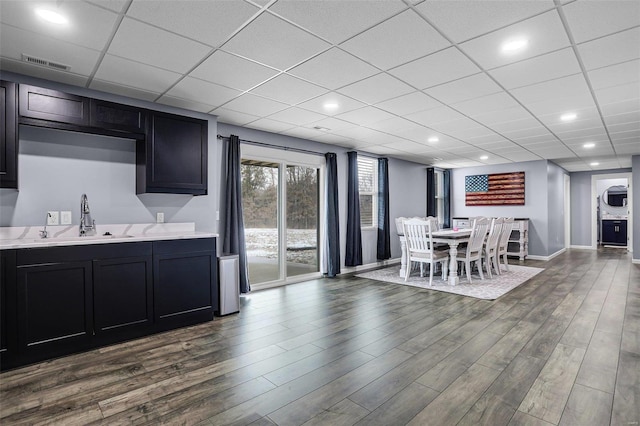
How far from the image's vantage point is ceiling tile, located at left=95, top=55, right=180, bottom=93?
275 centimetres

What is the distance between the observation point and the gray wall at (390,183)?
5.05 metres

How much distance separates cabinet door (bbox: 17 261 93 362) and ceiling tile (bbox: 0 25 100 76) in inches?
64.1

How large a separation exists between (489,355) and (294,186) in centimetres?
375

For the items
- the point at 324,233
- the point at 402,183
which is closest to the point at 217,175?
the point at 324,233

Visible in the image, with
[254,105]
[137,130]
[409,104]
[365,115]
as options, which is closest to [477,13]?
[409,104]

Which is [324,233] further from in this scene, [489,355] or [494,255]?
[489,355]

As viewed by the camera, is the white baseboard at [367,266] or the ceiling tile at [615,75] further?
the white baseboard at [367,266]

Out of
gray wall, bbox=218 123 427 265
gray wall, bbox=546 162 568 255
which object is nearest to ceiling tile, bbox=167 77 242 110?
gray wall, bbox=218 123 427 265

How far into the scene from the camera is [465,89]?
334 centimetres

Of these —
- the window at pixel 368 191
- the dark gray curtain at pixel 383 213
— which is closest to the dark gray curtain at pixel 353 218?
the window at pixel 368 191

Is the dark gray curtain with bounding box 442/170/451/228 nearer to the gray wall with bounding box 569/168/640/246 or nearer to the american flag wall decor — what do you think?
the american flag wall decor

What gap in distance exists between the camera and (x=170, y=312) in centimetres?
331

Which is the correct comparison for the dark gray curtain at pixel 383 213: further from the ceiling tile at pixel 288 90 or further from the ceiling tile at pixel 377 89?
the ceiling tile at pixel 288 90

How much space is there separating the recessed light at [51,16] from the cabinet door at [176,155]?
1325mm
